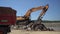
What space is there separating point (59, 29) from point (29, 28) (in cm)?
173

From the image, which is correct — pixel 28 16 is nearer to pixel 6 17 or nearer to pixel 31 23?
pixel 31 23

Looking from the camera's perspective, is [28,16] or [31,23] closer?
[31,23]

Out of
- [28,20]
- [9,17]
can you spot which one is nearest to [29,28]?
[28,20]

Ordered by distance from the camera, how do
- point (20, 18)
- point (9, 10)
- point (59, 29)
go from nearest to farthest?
point (9, 10) → point (20, 18) → point (59, 29)

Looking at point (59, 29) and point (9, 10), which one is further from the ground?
point (9, 10)

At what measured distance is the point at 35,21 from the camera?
8.84m

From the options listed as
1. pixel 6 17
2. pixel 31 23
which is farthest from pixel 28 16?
pixel 6 17

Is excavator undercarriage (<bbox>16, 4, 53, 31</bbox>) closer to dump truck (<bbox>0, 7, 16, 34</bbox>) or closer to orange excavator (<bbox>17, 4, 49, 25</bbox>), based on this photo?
orange excavator (<bbox>17, 4, 49, 25</bbox>)

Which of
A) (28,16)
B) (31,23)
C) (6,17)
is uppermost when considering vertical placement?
(6,17)

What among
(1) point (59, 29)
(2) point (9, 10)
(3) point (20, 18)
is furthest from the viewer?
(1) point (59, 29)

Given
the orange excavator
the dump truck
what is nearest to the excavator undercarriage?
the orange excavator

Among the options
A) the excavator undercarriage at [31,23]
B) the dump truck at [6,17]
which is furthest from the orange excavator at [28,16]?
the dump truck at [6,17]

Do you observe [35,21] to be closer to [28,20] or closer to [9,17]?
[28,20]

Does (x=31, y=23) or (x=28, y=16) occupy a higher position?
(x=28, y=16)
